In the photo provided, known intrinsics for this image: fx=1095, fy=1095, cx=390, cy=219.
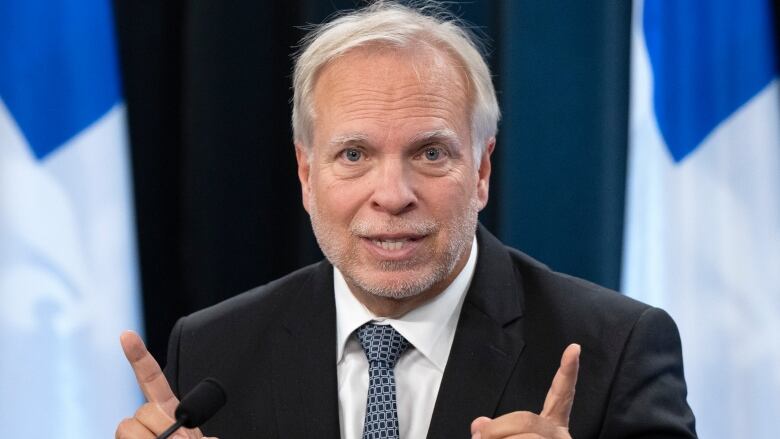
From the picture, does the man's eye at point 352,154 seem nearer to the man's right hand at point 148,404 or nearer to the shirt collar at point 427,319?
the shirt collar at point 427,319

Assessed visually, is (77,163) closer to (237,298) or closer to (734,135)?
(237,298)

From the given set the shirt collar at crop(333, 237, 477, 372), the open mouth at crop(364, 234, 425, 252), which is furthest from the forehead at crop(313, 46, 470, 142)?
the shirt collar at crop(333, 237, 477, 372)

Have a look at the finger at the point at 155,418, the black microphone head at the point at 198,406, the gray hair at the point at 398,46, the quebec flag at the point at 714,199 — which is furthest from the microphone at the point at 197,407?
the quebec flag at the point at 714,199

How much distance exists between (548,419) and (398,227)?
49 cm

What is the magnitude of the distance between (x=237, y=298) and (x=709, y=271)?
47.9 inches

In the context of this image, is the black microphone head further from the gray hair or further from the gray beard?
the gray hair

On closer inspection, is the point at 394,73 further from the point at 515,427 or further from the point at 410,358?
the point at 515,427

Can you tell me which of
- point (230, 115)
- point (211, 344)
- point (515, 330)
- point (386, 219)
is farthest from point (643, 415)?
point (230, 115)

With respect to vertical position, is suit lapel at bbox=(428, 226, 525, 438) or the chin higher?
the chin

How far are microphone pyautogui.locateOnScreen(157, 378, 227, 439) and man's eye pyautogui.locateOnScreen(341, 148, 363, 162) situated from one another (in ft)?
2.12

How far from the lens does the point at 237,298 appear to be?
8.18ft

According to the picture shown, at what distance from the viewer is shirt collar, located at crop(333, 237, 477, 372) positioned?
219 centimetres

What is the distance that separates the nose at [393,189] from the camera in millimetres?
2051

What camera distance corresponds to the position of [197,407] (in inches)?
64.9
